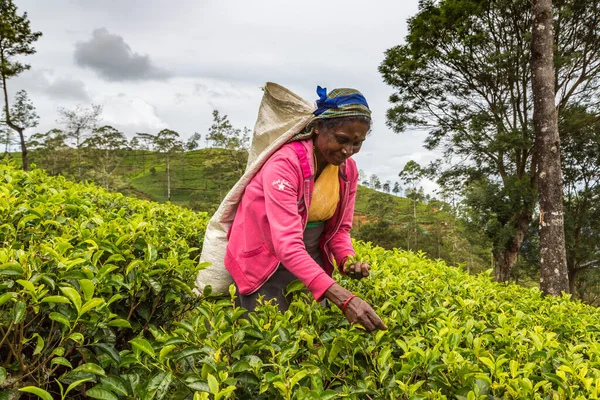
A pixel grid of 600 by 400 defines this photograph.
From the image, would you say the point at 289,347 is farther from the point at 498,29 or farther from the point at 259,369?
the point at 498,29

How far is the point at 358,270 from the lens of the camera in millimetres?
2088

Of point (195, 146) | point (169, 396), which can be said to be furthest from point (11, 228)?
point (195, 146)

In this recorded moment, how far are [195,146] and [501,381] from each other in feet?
204

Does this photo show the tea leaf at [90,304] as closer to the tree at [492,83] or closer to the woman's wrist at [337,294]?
the woman's wrist at [337,294]

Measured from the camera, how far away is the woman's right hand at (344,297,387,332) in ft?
5.21

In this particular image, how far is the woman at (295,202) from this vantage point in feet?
6.08

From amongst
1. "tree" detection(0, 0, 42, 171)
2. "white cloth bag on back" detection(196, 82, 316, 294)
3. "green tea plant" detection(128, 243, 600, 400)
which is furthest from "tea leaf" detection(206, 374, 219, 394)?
"tree" detection(0, 0, 42, 171)

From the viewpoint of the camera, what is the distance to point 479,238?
51.3ft

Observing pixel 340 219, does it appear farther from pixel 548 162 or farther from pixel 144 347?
pixel 548 162

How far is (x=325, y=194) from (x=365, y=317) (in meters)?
0.86

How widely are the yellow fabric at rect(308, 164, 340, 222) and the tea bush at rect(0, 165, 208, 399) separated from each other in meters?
0.73

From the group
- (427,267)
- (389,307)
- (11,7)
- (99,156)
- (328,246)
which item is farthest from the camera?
(99,156)

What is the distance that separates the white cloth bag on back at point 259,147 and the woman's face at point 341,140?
16 cm

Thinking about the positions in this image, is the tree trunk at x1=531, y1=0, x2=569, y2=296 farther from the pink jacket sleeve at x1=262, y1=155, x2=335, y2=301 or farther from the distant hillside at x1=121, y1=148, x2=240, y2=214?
the distant hillside at x1=121, y1=148, x2=240, y2=214
